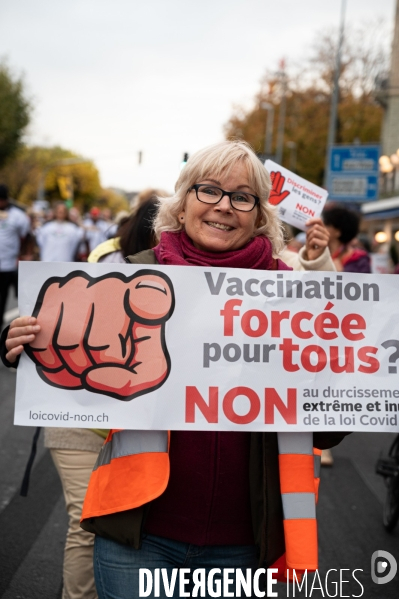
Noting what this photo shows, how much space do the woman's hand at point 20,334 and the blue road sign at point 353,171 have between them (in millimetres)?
15372

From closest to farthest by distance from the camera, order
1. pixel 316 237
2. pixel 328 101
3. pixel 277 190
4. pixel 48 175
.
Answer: pixel 316 237 → pixel 277 190 → pixel 328 101 → pixel 48 175

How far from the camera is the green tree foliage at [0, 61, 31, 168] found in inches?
1807

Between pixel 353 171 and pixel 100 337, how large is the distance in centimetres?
1560

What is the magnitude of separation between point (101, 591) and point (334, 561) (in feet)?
8.23

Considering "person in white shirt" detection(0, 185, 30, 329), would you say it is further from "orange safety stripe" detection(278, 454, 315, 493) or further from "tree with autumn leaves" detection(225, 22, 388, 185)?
"tree with autumn leaves" detection(225, 22, 388, 185)

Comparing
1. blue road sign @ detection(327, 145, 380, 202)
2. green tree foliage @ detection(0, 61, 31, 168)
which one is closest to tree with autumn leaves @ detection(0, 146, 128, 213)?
green tree foliage @ detection(0, 61, 31, 168)

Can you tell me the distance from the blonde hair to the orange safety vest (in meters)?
0.68

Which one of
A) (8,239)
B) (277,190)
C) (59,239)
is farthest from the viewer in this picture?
(59,239)

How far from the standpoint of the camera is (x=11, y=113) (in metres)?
46.1

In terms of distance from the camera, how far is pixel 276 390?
Result: 230 centimetres

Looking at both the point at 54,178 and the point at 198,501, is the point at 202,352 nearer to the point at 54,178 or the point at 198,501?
the point at 198,501

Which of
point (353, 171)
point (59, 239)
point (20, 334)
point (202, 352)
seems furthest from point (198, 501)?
point (353, 171)

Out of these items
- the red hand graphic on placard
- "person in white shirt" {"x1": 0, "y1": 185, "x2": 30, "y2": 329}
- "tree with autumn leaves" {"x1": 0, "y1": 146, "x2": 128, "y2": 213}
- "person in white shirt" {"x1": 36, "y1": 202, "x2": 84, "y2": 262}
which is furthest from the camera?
"tree with autumn leaves" {"x1": 0, "y1": 146, "x2": 128, "y2": 213}

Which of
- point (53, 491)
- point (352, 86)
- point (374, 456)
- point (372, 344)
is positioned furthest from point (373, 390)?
point (352, 86)
